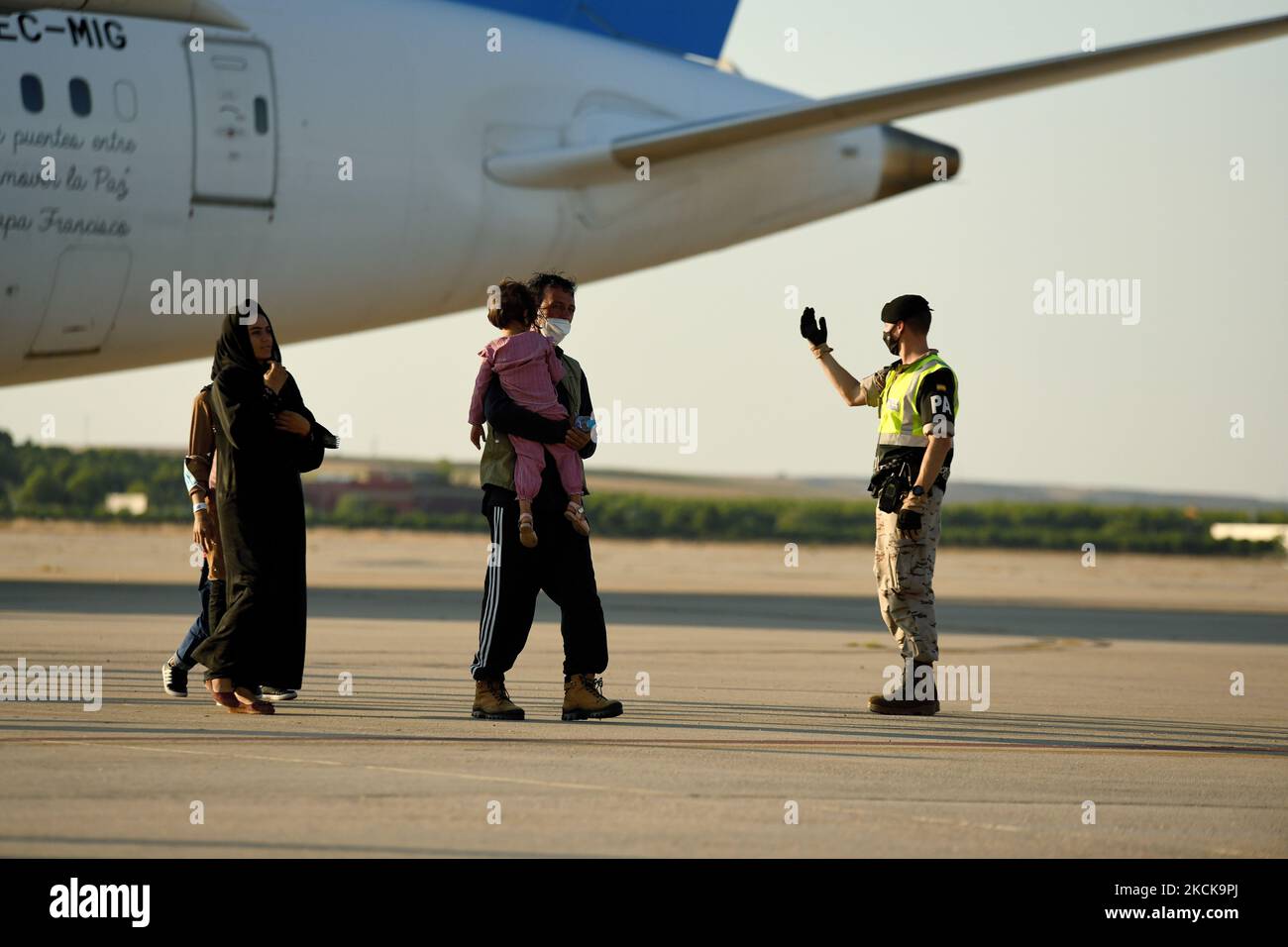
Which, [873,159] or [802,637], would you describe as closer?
[802,637]

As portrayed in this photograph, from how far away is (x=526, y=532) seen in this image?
7.86 m

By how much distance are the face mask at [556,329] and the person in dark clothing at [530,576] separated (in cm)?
24

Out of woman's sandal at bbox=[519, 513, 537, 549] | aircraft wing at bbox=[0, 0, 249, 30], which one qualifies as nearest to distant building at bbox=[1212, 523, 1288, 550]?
aircraft wing at bbox=[0, 0, 249, 30]

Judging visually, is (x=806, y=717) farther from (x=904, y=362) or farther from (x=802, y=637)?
(x=802, y=637)

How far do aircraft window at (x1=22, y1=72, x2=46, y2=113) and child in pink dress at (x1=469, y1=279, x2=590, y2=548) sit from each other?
22.8 ft

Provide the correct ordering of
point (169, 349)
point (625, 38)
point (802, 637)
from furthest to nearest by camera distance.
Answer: point (625, 38)
point (169, 349)
point (802, 637)

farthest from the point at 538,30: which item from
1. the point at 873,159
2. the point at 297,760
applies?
the point at 297,760

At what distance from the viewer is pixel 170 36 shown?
1457cm

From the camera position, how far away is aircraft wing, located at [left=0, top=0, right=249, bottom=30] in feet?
44.6

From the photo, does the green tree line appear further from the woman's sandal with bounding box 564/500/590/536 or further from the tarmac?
the woman's sandal with bounding box 564/500/590/536

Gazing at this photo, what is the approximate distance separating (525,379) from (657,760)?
1.96 metres

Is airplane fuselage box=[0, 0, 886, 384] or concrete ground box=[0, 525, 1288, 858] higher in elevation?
airplane fuselage box=[0, 0, 886, 384]

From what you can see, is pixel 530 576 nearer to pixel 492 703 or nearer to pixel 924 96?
pixel 492 703

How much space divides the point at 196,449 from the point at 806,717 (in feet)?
9.93
